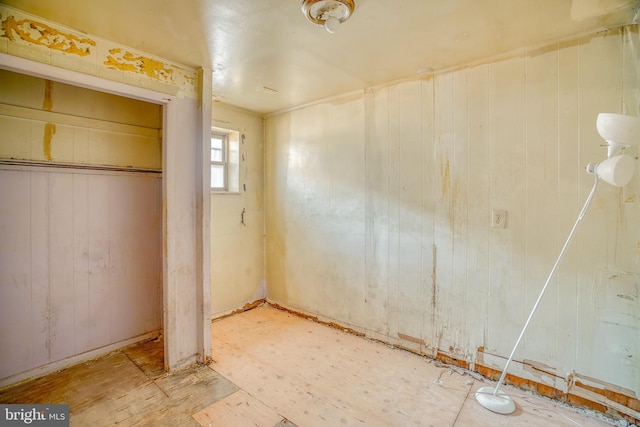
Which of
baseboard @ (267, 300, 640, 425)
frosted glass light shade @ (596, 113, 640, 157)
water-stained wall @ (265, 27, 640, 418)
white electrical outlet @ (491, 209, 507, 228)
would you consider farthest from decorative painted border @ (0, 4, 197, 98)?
baseboard @ (267, 300, 640, 425)

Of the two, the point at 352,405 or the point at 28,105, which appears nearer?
the point at 352,405

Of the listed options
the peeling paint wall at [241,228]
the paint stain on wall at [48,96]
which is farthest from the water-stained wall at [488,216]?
the paint stain on wall at [48,96]

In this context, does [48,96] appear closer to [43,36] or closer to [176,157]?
[43,36]

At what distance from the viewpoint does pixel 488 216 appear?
2361 mm

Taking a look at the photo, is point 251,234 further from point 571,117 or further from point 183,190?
point 571,117

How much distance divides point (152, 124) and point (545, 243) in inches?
143

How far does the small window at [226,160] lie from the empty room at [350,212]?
65 cm

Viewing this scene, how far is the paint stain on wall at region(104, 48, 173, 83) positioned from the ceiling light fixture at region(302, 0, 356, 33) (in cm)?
136

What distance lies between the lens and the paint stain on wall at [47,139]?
2.41m

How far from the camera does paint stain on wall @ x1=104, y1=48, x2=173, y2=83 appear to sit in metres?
2.14

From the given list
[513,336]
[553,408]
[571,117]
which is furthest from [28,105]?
[553,408]

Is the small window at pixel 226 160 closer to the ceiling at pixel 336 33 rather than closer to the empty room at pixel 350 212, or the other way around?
the empty room at pixel 350 212

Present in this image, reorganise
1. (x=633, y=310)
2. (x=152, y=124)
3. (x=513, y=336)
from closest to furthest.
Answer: (x=633, y=310), (x=513, y=336), (x=152, y=124)

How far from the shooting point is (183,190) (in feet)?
8.15
